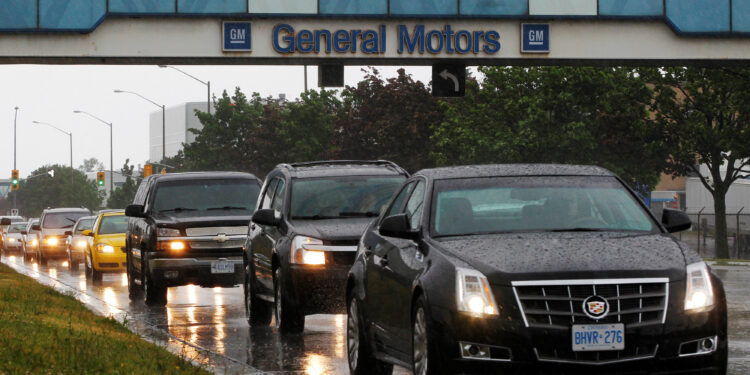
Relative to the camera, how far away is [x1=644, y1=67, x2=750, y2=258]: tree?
142 ft

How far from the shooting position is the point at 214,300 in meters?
21.3

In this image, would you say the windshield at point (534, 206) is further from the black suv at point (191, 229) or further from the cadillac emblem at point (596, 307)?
the black suv at point (191, 229)

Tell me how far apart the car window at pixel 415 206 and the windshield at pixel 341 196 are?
487cm

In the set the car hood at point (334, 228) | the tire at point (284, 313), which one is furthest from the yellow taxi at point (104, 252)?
the car hood at point (334, 228)

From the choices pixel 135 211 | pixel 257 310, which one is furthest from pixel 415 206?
pixel 135 211

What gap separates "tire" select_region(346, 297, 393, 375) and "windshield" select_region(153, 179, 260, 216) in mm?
9903

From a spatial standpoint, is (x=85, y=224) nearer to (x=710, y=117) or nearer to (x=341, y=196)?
(x=710, y=117)

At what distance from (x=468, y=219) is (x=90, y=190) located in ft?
532

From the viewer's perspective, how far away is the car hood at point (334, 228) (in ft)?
46.5

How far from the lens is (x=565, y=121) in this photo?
50.4m

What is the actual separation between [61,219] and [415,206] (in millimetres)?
33520

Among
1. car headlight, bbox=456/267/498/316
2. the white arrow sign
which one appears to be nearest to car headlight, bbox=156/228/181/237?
car headlight, bbox=456/267/498/316

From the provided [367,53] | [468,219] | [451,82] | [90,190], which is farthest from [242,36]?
[90,190]

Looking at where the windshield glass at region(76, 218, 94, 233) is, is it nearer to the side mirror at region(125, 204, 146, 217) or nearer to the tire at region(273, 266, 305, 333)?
the side mirror at region(125, 204, 146, 217)
